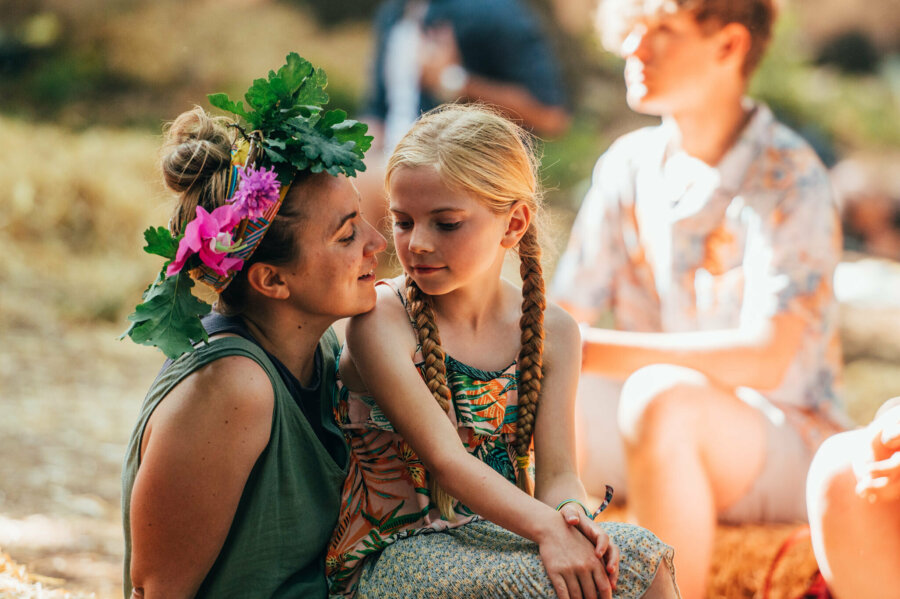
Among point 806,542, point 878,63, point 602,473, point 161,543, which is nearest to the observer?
point 161,543

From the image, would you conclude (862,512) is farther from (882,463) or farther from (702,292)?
(702,292)

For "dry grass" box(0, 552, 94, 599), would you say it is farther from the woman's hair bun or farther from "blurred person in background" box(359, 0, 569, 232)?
"blurred person in background" box(359, 0, 569, 232)

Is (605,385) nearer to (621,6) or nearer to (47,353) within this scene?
(621,6)

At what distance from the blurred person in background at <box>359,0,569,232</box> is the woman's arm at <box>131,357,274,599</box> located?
332 cm

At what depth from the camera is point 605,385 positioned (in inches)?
102

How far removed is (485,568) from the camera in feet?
4.99

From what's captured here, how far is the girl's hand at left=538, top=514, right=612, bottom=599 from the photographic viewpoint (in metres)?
1.47

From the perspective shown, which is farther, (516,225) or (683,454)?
(683,454)

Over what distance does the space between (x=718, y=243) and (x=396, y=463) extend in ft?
3.86

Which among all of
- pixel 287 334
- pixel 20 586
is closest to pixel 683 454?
pixel 287 334

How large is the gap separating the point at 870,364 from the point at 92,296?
4289 mm

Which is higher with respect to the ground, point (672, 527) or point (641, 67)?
point (641, 67)

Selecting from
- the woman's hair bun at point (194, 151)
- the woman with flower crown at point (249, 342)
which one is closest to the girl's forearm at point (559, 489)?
the woman with flower crown at point (249, 342)

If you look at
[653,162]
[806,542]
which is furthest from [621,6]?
[806,542]
